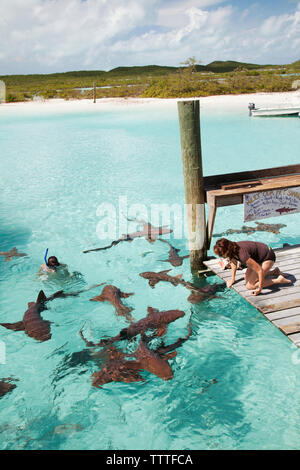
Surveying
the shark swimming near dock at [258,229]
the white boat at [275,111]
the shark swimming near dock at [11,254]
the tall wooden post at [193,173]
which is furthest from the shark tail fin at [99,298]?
the white boat at [275,111]

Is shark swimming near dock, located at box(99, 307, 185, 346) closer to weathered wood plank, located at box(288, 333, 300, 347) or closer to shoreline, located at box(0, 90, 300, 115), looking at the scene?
weathered wood plank, located at box(288, 333, 300, 347)

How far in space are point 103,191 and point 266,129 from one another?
1301 cm

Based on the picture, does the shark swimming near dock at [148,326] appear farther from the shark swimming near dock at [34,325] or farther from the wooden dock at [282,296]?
the wooden dock at [282,296]

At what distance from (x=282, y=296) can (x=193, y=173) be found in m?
2.19

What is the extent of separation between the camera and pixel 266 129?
856 inches

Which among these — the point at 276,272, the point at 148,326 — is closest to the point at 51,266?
the point at 148,326

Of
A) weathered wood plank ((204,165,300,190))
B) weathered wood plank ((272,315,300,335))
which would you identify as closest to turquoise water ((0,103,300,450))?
weathered wood plank ((272,315,300,335))

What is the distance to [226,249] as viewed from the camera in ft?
15.4

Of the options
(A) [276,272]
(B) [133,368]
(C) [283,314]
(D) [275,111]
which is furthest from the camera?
(D) [275,111]

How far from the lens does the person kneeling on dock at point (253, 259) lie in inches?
186

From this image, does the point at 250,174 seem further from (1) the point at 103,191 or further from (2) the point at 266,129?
(2) the point at 266,129

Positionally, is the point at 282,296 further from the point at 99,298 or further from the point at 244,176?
the point at 99,298

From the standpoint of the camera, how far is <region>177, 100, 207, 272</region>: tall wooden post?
17.6ft

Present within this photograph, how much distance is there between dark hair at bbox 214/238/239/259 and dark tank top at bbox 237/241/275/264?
0.26 ft
